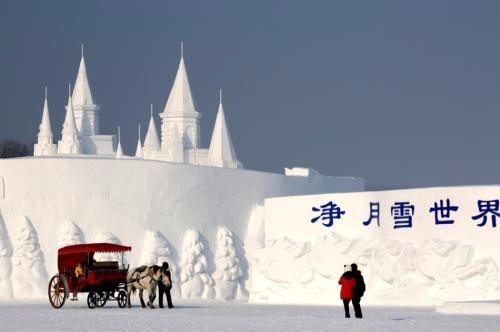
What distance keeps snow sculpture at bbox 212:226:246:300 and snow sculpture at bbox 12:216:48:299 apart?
6905mm

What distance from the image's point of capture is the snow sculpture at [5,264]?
49719 mm

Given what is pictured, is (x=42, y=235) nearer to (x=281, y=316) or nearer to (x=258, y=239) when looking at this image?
(x=258, y=239)

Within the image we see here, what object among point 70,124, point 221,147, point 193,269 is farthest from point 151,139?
point 193,269

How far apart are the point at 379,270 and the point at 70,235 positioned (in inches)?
554

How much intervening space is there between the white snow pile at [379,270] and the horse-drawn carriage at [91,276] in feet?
27.5

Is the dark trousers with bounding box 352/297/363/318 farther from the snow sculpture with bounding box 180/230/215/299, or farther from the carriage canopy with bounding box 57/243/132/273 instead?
the snow sculpture with bounding box 180/230/215/299

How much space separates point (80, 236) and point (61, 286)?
A: 15576 mm

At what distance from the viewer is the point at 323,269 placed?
41.8 meters

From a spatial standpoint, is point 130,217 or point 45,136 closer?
point 130,217

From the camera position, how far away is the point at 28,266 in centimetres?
4962

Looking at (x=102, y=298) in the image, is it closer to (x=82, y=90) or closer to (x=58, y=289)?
(x=58, y=289)

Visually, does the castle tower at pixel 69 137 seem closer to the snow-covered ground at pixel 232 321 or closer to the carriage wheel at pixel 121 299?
the carriage wheel at pixel 121 299

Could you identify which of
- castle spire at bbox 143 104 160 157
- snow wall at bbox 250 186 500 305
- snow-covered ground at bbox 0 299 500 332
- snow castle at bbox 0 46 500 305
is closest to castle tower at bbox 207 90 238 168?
castle spire at bbox 143 104 160 157

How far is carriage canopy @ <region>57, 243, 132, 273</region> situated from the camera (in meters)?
34.4
